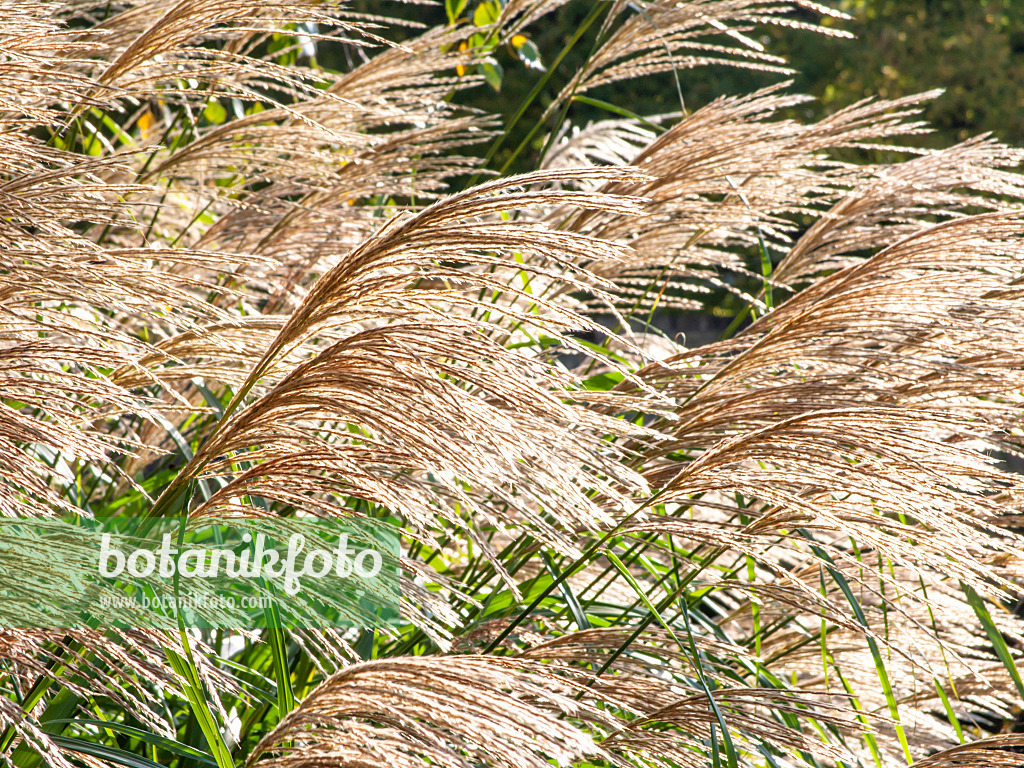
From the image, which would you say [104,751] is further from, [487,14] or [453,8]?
[487,14]

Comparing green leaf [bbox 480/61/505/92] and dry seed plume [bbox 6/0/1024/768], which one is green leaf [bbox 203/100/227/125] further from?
green leaf [bbox 480/61/505/92]

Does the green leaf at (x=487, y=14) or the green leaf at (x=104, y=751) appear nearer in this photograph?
the green leaf at (x=104, y=751)

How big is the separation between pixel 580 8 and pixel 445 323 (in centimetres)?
1231

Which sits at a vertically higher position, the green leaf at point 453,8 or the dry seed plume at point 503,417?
the green leaf at point 453,8

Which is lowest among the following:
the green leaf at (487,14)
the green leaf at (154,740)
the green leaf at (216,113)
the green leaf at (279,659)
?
the green leaf at (154,740)

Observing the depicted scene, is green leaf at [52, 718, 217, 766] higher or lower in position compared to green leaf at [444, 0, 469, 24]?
lower

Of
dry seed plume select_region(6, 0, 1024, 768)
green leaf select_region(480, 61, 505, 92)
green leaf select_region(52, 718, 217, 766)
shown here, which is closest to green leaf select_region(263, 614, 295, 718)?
dry seed plume select_region(6, 0, 1024, 768)

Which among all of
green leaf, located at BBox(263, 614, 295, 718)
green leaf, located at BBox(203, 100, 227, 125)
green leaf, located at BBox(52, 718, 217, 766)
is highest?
green leaf, located at BBox(203, 100, 227, 125)

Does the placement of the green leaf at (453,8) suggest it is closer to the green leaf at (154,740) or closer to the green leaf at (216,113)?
the green leaf at (216,113)

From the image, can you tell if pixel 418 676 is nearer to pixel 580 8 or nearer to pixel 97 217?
pixel 97 217

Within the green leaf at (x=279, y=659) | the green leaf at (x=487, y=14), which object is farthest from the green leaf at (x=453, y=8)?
the green leaf at (x=279, y=659)

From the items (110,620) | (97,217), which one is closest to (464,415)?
(110,620)

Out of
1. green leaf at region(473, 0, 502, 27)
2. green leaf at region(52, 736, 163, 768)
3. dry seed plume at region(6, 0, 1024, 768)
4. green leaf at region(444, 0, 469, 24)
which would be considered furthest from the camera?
green leaf at region(473, 0, 502, 27)

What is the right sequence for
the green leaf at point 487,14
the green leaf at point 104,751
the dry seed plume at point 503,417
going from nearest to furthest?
the dry seed plume at point 503,417, the green leaf at point 104,751, the green leaf at point 487,14
